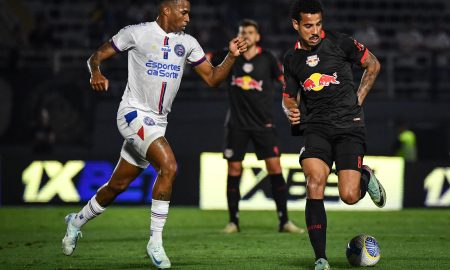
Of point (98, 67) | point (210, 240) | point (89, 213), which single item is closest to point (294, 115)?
point (98, 67)

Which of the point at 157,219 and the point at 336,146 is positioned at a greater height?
the point at 336,146

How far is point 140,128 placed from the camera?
28.7ft

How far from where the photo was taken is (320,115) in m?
8.52

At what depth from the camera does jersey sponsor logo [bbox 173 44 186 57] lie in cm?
891

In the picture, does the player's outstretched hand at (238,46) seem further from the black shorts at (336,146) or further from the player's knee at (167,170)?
the player's knee at (167,170)

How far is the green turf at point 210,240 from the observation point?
9055 mm

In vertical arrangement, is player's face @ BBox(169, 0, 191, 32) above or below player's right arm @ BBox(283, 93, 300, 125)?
above

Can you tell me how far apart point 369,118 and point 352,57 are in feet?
38.9

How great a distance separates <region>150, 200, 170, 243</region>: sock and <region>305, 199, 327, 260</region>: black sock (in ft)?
4.18

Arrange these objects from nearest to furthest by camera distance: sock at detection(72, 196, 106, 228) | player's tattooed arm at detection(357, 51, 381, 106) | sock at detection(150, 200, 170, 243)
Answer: sock at detection(150, 200, 170, 243) < player's tattooed arm at detection(357, 51, 381, 106) < sock at detection(72, 196, 106, 228)

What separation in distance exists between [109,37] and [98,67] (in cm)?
1248

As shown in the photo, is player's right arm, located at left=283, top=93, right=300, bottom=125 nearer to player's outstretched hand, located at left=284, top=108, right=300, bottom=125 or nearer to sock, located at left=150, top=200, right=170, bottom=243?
player's outstretched hand, located at left=284, top=108, right=300, bottom=125

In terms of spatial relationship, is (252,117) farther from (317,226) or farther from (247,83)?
(317,226)

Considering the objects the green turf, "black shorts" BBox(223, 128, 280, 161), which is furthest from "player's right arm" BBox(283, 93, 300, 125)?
"black shorts" BBox(223, 128, 280, 161)
